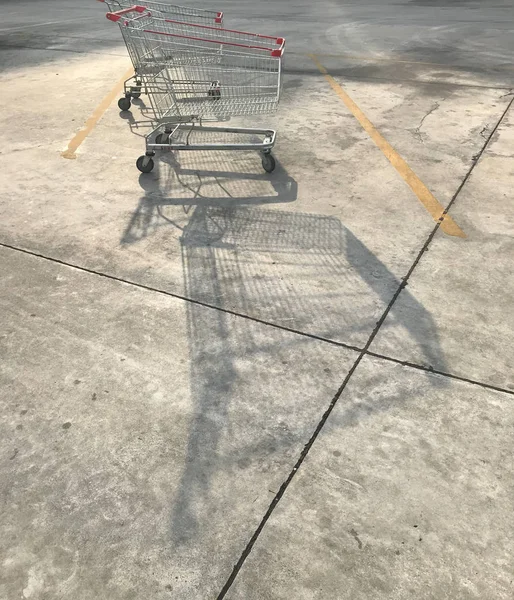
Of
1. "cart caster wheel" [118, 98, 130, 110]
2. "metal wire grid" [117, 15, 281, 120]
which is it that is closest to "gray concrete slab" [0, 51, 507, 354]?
"cart caster wheel" [118, 98, 130, 110]

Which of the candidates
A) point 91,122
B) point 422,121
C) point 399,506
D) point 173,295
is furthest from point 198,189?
point 399,506

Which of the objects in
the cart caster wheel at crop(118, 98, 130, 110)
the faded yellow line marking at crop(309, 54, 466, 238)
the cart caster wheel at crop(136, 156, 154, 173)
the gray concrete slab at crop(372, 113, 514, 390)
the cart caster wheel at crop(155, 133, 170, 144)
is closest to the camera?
the gray concrete slab at crop(372, 113, 514, 390)

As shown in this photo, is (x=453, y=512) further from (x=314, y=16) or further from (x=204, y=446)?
(x=314, y=16)

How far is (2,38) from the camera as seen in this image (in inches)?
428

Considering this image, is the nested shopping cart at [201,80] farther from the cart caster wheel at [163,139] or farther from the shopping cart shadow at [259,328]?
the shopping cart shadow at [259,328]

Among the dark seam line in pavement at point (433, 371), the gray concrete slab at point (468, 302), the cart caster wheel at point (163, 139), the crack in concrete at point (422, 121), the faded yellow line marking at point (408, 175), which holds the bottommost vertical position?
the crack in concrete at point (422, 121)

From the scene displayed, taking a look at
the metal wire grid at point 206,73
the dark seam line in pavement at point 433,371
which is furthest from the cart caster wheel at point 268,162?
the dark seam line in pavement at point 433,371

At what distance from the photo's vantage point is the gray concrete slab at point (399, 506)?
5.67 feet

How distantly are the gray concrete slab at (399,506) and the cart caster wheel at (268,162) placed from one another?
2.74 meters

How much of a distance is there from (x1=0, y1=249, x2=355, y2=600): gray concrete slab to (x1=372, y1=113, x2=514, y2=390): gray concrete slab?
0.48 meters

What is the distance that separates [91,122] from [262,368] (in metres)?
4.77

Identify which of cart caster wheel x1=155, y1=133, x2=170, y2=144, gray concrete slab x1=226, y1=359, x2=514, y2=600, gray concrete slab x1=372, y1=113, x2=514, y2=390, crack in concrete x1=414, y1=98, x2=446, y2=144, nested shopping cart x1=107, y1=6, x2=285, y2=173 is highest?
nested shopping cart x1=107, y1=6, x2=285, y2=173

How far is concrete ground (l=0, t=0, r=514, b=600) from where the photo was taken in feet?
5.97

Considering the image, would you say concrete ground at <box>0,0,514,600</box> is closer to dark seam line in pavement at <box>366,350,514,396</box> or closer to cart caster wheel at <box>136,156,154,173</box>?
dark seam line in pavement at <box>366,350,514,396</box>
